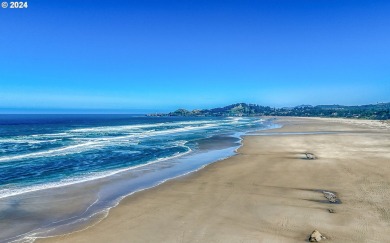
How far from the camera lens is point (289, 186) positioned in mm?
16766

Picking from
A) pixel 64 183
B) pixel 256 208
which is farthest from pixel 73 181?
pixel 256 208

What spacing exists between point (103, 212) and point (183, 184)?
5652 millimetres

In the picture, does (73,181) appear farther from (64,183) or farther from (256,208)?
(256,208)

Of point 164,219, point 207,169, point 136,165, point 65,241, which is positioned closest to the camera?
point 65,241

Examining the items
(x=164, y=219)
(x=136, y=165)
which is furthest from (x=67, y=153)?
(x=164, y=219)

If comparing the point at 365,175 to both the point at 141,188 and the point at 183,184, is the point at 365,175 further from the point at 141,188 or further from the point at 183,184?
the point at 141,188

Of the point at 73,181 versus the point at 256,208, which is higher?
the point at 256,208

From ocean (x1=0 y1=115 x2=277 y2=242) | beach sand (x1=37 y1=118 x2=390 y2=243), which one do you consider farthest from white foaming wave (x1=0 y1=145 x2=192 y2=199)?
beach sand (x1=37 y1=118 x2=390 y2=243)

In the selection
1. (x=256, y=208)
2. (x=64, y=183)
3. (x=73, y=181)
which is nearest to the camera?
(x=256, y=208)

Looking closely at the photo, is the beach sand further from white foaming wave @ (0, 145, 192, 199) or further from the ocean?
white foaming wave @ (0, 145, 192, 199)

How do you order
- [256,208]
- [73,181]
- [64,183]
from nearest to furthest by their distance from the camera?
[256,208]
[64,183]
[73,181]

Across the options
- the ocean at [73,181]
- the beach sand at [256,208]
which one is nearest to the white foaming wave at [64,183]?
the ocean at [73,181]

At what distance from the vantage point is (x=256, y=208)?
13164 mm

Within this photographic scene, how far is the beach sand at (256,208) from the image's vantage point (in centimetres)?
1045
